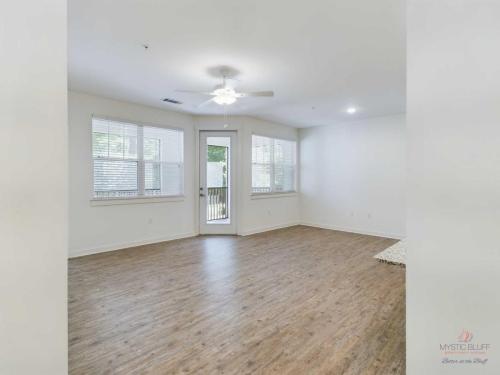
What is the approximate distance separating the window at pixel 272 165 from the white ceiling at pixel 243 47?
2.04m

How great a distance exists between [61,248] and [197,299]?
2.06m

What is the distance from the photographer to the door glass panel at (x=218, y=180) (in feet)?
19.7

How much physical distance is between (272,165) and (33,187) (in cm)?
607

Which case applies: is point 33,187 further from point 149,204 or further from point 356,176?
point 356,176

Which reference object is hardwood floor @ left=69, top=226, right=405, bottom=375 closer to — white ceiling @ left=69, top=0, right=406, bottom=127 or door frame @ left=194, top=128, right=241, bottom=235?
door frame @ left=194, top=128, right=241, bottom=235

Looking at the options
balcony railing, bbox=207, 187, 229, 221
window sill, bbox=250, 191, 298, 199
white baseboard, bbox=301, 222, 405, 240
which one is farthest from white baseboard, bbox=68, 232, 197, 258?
white baseboard, bbox=301, 222, 405, 240

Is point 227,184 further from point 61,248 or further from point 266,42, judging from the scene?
point 61,248

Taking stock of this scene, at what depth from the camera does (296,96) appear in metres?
4.47

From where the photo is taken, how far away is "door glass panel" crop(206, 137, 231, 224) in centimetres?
601

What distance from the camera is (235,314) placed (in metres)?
2.54

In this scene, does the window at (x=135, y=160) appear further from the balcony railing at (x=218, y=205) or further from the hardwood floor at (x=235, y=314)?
the hardwood floor at (x=235, y=314)

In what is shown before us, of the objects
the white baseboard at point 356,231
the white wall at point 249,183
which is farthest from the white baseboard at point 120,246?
the white baseboard at point 356,231

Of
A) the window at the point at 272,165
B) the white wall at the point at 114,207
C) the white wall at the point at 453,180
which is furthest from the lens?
the window at the point at 272,165

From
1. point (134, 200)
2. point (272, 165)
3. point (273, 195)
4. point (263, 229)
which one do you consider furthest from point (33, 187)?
point (272, 165)
